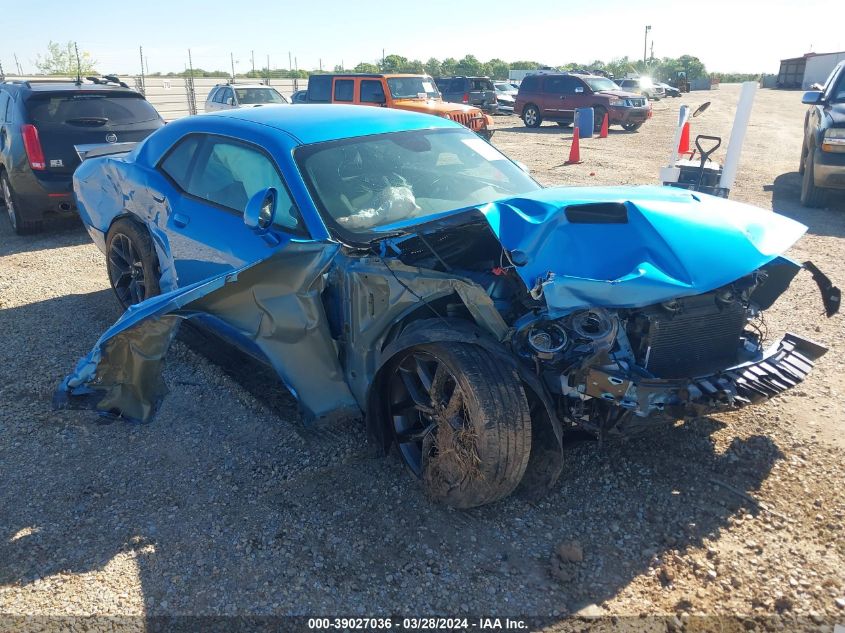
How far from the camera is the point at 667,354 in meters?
2.81

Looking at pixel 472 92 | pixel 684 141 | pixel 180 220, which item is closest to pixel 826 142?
pixel 684 141

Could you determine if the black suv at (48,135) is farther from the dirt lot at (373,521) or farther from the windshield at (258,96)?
the windshield at (258,96)

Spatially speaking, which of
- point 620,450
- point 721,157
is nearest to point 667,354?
point 620,450

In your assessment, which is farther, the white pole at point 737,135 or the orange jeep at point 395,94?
the orange jeep at point 395,94

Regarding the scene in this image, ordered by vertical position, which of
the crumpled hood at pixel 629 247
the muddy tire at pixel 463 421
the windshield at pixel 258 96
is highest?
the windshield at pixel 258 96

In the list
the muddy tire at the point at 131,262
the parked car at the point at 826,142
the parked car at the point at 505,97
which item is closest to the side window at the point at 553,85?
the parked car at the point at 505,97

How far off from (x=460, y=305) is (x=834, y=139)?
746cm

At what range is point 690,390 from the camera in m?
2.64

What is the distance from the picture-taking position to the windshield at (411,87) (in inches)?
567

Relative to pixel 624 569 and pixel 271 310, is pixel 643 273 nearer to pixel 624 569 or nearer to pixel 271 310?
pixel 624 569

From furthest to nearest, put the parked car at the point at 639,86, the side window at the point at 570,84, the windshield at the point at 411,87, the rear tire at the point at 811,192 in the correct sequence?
the parked car at the point at 639,86 < the side window at the point at 570,84 < the windshield at the point at 411,87 < the rear tire at the point at 811,192

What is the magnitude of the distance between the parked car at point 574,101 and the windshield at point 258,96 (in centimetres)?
886

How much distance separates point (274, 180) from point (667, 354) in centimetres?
228

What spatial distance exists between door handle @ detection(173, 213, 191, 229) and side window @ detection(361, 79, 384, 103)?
36.1ft
